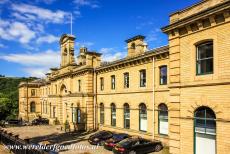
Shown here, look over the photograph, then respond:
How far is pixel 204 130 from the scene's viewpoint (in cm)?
1524

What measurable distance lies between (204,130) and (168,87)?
12.2 feet

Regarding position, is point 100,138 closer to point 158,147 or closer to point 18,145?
point 158,147

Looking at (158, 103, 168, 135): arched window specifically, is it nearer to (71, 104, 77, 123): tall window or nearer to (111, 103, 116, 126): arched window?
(111, 103, 116, 126): arched window

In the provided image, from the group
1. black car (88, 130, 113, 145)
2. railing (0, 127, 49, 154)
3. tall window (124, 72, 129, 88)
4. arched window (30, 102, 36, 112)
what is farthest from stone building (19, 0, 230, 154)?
arched window (30, 102, 36, 112)

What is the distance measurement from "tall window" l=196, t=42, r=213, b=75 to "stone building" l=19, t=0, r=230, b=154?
0.03 metres

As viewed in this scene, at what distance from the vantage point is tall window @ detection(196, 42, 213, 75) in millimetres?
15109

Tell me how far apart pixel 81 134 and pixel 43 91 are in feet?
108

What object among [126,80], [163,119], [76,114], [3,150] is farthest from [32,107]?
[163,119]

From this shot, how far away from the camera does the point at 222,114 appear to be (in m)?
14.1

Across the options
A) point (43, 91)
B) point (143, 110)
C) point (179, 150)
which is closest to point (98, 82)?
point (143, 110)

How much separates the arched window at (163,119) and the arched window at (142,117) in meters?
2.18

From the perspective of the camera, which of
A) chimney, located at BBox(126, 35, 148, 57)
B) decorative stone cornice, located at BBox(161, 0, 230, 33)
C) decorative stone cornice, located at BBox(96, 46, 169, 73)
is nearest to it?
decorative stone cornice, located at BBox(161, 0, 230, 33)

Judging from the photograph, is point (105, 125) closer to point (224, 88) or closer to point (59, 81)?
point (59, 81)

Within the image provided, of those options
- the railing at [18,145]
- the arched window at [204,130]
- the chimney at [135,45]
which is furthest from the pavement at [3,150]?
the arched window at [204,130]
